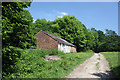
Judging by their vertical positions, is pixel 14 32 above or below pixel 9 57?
above

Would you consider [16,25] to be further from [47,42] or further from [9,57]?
[47,42]

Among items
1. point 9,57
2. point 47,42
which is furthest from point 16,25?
point 47,42

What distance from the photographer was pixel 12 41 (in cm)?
802

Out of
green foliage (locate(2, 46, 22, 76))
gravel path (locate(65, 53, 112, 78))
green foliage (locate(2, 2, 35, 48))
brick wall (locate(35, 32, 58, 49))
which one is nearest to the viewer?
green foliage (locate(2, 46, 22, 76))

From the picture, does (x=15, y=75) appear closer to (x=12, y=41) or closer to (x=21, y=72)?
(x=21, y=72)

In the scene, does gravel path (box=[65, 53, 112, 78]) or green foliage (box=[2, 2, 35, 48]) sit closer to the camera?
green foliage (box=[2, 2, 35, 48])

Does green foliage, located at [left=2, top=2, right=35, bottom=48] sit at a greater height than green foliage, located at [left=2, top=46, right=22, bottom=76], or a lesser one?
greater

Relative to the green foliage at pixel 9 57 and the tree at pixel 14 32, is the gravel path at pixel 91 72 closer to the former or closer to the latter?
the green foliage at pixel 9 57

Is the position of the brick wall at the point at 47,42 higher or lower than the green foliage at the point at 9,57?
higher

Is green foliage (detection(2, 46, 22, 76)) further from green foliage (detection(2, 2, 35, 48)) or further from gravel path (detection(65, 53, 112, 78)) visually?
gravel path (detection(65, 53, 112, 78))

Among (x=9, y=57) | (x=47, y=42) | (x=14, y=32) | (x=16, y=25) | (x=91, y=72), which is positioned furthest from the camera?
(x=47, y=42)

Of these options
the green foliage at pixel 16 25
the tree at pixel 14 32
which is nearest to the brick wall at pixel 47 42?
the tree at pixel 14 32

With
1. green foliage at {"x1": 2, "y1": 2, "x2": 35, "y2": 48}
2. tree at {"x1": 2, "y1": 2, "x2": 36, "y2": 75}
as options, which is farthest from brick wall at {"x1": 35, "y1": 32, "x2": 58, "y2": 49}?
green foliage at {"x1": 2, "y1": 2, "x2": 35, "y2": 48}

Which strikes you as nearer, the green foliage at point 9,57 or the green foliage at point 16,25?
the green foliage at point 9,57
